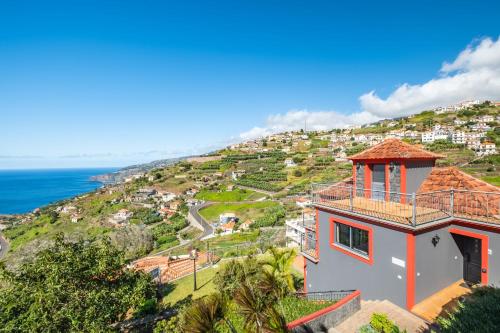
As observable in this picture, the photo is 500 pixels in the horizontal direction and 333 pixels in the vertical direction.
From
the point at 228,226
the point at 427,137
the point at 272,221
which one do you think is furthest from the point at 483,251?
the point at 427,137

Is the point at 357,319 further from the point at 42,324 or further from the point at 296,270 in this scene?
the point at 42,324

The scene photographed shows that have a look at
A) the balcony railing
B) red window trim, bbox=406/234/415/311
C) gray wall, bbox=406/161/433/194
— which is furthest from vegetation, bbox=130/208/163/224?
red window trim, bbox=406/234/415/311

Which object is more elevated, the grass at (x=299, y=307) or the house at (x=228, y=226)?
the grass at (x=299, y=307)

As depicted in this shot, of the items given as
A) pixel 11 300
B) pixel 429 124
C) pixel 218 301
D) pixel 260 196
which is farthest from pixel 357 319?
pixel 429 124

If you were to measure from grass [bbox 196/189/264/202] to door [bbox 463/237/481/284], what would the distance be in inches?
2252

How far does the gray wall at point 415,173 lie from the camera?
10805 mm

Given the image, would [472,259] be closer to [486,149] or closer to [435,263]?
[435,263]

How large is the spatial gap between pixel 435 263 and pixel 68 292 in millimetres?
12512

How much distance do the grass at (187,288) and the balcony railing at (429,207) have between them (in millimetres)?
11141

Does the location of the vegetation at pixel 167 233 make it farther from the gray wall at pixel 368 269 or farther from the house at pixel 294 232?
the gray wall at pixel 368 269

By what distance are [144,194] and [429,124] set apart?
372 feet

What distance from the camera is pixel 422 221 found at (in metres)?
8.63

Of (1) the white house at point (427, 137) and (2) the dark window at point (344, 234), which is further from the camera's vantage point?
(1) the white house at point (427, 137)

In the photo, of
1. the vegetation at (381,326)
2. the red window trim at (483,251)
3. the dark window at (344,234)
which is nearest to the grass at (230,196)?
the dark window at (344,234)
